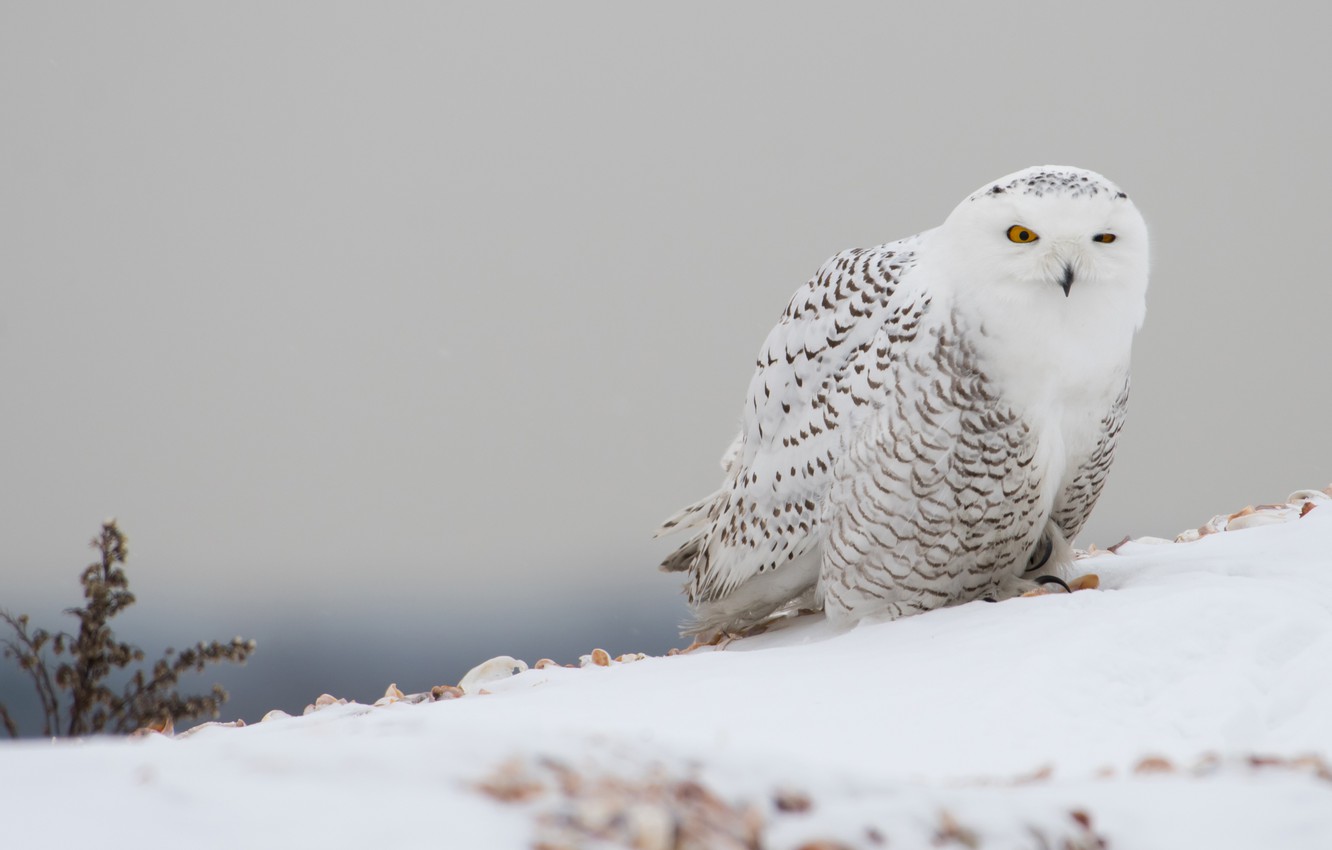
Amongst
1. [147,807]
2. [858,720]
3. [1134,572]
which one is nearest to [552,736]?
[147,807]

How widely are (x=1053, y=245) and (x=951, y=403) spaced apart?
31cm

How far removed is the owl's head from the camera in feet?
6.45

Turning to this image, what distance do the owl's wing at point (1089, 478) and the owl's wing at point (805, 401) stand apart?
41 cm

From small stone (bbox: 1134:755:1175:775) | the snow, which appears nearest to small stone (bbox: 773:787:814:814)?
the snow

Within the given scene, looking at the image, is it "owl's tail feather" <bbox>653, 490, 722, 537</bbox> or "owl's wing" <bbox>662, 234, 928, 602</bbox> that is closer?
"owl's wing" <bbox>662, 234, 928, 602</bbox>

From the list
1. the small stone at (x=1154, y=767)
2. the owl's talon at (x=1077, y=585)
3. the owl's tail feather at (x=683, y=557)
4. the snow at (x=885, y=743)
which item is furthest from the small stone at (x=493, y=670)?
the small stone at (x=1154, y=767)

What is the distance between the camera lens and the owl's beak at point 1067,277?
1982 millimetres

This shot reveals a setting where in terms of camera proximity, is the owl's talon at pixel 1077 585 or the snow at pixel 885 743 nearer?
the snow at pixel 885 743

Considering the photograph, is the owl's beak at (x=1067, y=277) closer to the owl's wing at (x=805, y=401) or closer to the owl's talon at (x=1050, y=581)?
the owl's wing at (x=805, y=401)

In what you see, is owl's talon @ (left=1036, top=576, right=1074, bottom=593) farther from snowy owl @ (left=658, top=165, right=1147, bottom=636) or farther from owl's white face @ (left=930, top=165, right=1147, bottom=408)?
owl's white face @ (left=930, top=165, right=1147, bottom=408)

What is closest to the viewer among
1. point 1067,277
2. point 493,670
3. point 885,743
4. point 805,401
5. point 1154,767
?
point 1154,767

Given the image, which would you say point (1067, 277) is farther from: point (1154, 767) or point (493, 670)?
point (493, 670)

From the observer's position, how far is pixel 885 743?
152cm

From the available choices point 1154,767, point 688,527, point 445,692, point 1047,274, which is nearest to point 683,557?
point 688,527
